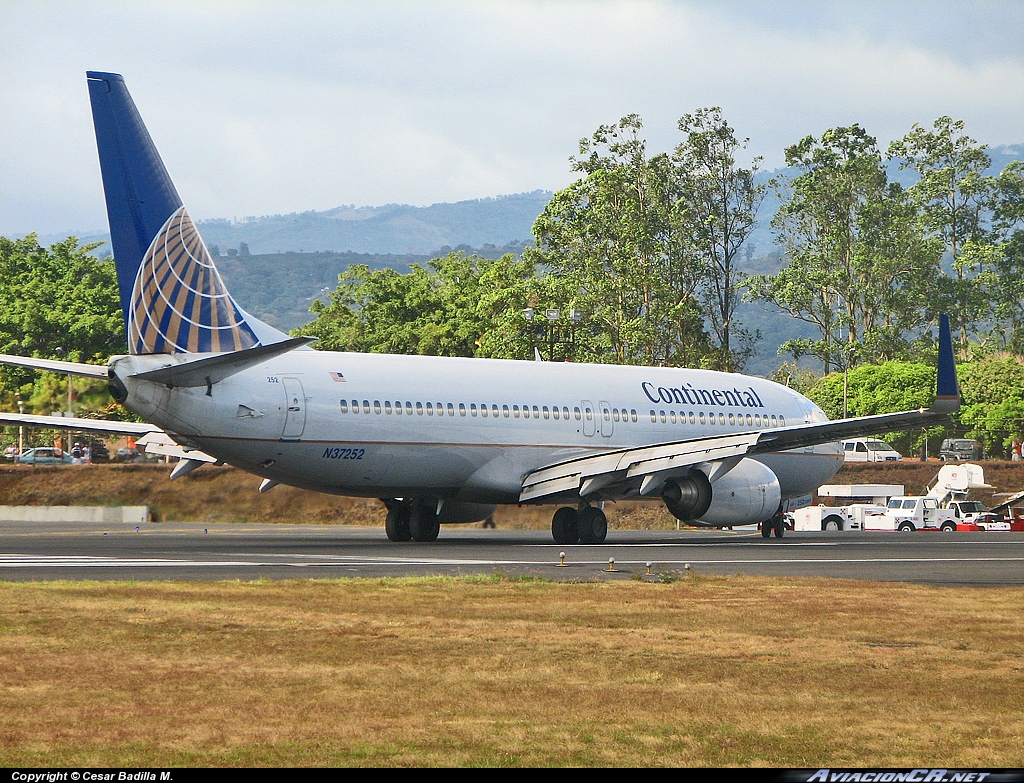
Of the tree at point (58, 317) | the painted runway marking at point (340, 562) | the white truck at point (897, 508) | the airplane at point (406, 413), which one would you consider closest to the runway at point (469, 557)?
the painted runway marking at point (340, 562)

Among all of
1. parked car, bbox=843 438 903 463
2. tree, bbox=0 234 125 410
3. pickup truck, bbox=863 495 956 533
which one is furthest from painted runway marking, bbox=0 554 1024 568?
tree, bbox=0 234 125 410

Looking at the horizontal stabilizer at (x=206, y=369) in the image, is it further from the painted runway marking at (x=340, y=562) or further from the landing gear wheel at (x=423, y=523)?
the landing gear wheel at (x=423, y=523)

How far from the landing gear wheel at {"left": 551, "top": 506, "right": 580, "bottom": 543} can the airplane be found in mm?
44

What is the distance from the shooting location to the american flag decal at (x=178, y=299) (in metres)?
27.1

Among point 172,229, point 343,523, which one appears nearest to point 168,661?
point 172,229

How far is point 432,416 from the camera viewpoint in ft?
103

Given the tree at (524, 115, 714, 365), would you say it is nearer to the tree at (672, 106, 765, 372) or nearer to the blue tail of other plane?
the tree at (672, 106, 765, 372)

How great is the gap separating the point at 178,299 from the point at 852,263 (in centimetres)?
8752

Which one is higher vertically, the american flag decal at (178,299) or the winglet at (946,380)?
the american flag decal at (178,299)

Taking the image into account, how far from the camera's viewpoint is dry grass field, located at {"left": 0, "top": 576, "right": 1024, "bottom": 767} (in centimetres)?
850

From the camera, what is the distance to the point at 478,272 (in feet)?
351

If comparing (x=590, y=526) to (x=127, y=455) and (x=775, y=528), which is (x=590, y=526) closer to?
(x=775, y=528)

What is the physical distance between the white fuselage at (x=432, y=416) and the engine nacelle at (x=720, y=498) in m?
3.04

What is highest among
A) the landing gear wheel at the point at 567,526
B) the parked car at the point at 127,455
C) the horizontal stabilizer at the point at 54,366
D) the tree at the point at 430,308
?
the tree at the point at 430,308
